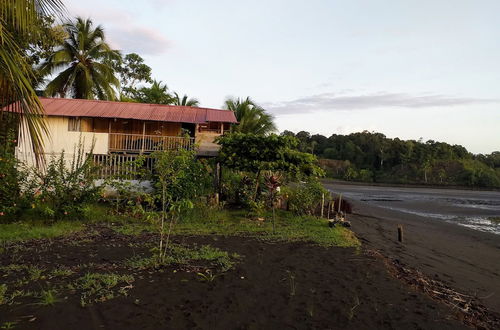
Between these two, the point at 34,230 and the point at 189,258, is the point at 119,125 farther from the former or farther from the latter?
the point at 189,258

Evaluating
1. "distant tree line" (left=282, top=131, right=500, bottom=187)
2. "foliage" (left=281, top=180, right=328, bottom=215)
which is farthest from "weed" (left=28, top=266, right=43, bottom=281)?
"distant tree line" (left=282, top=131, right=500, bottom=187)

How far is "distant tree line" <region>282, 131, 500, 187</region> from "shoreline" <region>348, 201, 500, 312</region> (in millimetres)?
36012

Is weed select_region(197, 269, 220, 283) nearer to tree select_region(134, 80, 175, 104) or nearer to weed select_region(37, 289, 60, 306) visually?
weed select_region(37, 289, 60, 306)

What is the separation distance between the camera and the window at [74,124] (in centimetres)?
1556

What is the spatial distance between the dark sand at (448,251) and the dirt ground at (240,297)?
1688 millimetres

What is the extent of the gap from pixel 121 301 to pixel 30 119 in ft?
9.26

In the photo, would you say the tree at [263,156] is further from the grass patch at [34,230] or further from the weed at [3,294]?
the weed at [3,294]

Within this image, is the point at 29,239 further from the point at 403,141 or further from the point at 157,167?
the point at 403,141

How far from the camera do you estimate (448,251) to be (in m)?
10.2

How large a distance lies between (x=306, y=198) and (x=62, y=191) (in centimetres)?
791

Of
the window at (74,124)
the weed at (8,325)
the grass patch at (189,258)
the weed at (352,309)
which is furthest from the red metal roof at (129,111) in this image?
the weed at (8,325)

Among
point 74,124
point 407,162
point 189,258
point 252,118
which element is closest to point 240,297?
point 189,258

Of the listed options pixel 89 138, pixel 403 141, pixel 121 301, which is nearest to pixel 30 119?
pixel 121 301

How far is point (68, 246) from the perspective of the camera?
7.15 m
